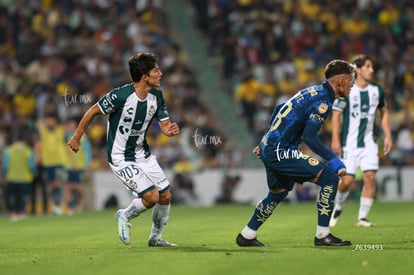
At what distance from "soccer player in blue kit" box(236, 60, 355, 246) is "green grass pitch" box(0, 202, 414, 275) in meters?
0.49

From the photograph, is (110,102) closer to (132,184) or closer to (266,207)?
(132,184)

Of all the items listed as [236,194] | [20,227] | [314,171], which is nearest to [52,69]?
[236,194]

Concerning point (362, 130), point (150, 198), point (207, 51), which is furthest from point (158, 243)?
point (207, 51)

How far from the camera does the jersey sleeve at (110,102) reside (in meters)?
12.1

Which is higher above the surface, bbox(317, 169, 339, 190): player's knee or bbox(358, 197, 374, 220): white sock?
bbox(317, 169, 339, 190): player's knee

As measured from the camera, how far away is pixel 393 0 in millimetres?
29844

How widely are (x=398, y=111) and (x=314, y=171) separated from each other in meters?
15.7

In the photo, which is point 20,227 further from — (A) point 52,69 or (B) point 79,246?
(A) point 52,69

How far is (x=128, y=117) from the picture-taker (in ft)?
40.2

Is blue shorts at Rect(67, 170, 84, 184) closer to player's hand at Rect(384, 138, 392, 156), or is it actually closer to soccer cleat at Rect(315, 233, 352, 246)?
player's hand at Rect(384, 138, 392, 156)

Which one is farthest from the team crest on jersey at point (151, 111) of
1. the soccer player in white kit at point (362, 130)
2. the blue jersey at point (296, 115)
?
the soccer player in white kit at point (362, 130)

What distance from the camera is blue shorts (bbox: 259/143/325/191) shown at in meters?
11.7

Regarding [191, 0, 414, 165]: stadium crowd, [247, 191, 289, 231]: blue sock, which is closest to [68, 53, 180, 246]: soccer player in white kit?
[247, 191, 289, 231]: blue sock

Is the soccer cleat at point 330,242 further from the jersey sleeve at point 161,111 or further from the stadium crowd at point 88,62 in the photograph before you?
the stadium crowd at point 88,62
